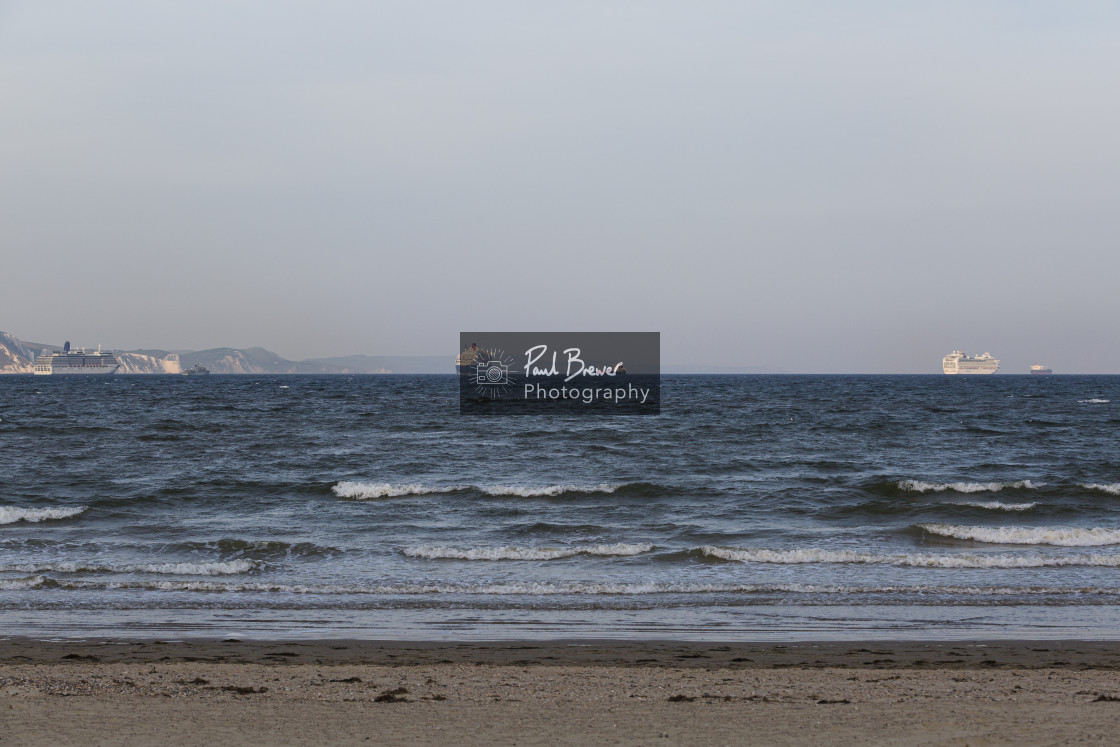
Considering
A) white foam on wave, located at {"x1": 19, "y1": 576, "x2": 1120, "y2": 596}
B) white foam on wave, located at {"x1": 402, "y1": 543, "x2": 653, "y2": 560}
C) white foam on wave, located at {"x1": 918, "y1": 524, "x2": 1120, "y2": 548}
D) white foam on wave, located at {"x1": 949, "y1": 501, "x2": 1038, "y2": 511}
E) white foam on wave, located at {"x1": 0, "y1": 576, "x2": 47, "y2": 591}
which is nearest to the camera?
white foam on wave, located at {"x1": 19, "y1": 576, "x2": 1120, "y2": 596}

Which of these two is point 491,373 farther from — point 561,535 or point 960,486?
point 561,535

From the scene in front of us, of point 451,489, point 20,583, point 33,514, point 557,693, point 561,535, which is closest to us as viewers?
point 557,693

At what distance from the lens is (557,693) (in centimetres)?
710

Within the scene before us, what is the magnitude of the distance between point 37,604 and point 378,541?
6.19m

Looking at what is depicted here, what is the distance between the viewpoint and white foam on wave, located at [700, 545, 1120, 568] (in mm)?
13719

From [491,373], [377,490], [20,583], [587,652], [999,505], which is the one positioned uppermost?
[491,373]

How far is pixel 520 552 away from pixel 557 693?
306 inches

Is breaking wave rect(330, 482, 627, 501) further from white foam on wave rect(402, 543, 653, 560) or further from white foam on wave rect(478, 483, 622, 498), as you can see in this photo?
white foam on wave rect(402, 543, 653, 560)

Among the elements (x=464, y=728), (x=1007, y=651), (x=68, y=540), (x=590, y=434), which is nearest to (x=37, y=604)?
(x=68, y=540)

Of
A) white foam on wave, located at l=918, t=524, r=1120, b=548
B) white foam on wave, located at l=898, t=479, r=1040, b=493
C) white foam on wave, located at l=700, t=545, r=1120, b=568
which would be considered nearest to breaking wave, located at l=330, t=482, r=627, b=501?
white foam on wave, located at l=898, t=479, r=1040, b=493

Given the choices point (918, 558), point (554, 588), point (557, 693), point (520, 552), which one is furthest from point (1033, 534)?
point (557, 693)

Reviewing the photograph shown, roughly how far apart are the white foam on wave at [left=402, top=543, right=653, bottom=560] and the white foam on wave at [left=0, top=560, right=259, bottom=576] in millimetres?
2966

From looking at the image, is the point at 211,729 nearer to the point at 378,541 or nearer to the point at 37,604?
the point at 37,604

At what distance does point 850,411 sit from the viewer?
2126 inches
